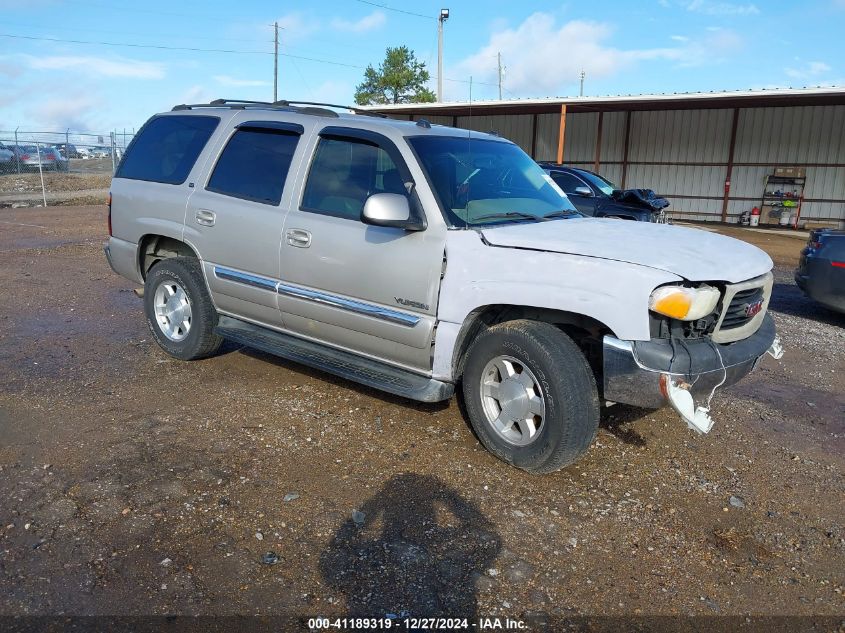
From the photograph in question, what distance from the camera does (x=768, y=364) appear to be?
628 cm

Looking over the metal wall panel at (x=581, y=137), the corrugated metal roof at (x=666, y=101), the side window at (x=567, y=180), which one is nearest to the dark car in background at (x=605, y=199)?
the side window at (x=567, y=180)

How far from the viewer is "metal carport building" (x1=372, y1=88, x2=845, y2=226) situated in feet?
66.7

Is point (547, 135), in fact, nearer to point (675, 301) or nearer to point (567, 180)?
point (567, 180)

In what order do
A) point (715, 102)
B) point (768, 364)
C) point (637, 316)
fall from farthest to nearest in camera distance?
point (715, 102)
point (768, 364)
point (637, 316)

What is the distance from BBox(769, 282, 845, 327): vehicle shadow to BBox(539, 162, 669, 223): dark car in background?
112 inches

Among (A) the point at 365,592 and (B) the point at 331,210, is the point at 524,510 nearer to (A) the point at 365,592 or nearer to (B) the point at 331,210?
(A) the point at 365,592

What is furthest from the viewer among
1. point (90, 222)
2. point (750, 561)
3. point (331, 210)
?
point (90, 222)

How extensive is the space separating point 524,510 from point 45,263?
984 centimetres

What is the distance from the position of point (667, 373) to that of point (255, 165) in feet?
10.8

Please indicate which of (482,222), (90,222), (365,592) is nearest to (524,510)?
(365,592)

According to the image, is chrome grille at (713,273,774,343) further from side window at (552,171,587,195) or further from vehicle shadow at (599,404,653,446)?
side window at (552,171,587,195)

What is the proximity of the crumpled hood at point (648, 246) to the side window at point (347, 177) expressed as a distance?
86 cm

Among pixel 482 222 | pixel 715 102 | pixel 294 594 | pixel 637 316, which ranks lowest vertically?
pixel 294 594

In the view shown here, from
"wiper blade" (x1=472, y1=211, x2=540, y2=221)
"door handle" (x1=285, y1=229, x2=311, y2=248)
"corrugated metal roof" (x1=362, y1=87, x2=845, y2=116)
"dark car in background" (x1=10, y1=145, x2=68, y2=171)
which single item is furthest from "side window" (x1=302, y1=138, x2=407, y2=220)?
"dark car in background" (x1=10, y1=145, x2=68, y2=171)
